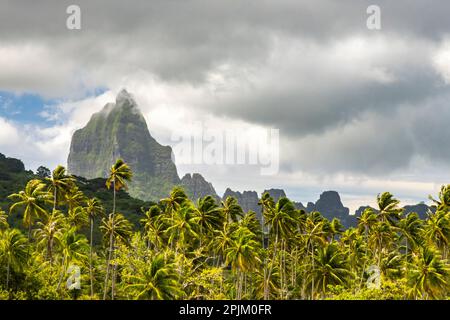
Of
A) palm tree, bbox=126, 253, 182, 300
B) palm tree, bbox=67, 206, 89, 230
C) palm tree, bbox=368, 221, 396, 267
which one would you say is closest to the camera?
palm tree, bbox=126, 253, 182, 300

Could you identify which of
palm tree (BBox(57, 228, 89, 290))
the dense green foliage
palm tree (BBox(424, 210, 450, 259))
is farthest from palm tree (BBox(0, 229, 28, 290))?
palm tree (BBox(424, 210, 450, 259))

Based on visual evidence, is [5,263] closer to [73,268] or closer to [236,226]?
[73,268]

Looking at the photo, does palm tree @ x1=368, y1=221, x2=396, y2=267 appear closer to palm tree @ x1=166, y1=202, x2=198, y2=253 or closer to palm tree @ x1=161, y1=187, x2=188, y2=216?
palm tree @ x1=166, y1=202, x2=198, y2=253

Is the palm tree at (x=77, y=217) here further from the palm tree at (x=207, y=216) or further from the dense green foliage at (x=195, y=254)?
the palm tree at (x=207, y=216)

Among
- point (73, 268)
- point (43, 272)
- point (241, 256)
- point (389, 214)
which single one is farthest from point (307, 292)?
point (43, 272)

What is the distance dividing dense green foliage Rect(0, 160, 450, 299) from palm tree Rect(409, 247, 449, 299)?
14cm

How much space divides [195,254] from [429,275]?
3687 centimetres

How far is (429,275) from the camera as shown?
6166 cm

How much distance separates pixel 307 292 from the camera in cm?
9819

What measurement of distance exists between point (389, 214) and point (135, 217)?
98.0 metres

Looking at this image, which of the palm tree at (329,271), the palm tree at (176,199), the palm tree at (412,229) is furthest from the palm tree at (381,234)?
the palm tree at (176,199)

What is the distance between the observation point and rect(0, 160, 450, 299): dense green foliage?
5759 cm
